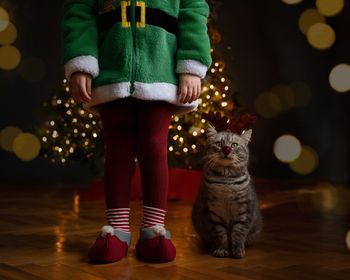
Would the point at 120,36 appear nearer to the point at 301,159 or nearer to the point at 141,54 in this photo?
the point at 141,54

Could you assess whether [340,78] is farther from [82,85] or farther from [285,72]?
[82,85]

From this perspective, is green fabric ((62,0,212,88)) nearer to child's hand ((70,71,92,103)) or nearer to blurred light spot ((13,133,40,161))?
child's hand ((70,71,92,103))

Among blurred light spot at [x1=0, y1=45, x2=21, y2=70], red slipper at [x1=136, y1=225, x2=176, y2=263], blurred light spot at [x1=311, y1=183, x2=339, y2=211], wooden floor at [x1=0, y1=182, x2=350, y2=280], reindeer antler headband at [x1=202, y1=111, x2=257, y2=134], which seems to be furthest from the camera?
blurred light spot at [x1=0, y1=45, x2=21, y2=70]

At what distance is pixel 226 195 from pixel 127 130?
0.31 meters

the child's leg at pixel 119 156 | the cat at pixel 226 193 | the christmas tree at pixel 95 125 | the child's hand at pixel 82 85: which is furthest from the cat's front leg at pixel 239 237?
the christmas tree at pixel 95 125

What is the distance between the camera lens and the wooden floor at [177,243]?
Answer: 1295mm

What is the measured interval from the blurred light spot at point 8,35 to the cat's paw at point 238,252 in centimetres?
247

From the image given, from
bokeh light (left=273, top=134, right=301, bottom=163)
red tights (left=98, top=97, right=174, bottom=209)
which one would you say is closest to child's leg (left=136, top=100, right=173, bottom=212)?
red tights (left=98, top=97, right=174, bottom=209)

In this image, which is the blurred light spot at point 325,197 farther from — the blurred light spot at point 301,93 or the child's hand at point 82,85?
the child's hand at point 82,85

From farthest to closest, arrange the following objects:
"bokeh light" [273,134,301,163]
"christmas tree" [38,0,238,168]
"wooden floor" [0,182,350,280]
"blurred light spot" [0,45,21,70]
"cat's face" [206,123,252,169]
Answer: "bokeh light" [273,134,301,163] < "blurred light spot" [0,45,21,70] < "christmas tree" [38,0,238,168] < "cat's face" [206,123,252,169] < "wooden floor" [0,182,350,280]

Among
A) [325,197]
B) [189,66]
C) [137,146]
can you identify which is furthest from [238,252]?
[325,197]

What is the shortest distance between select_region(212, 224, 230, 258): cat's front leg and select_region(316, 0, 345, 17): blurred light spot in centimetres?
273

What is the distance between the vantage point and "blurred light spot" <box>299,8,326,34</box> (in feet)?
12.8

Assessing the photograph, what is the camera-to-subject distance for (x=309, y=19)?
3.92m
